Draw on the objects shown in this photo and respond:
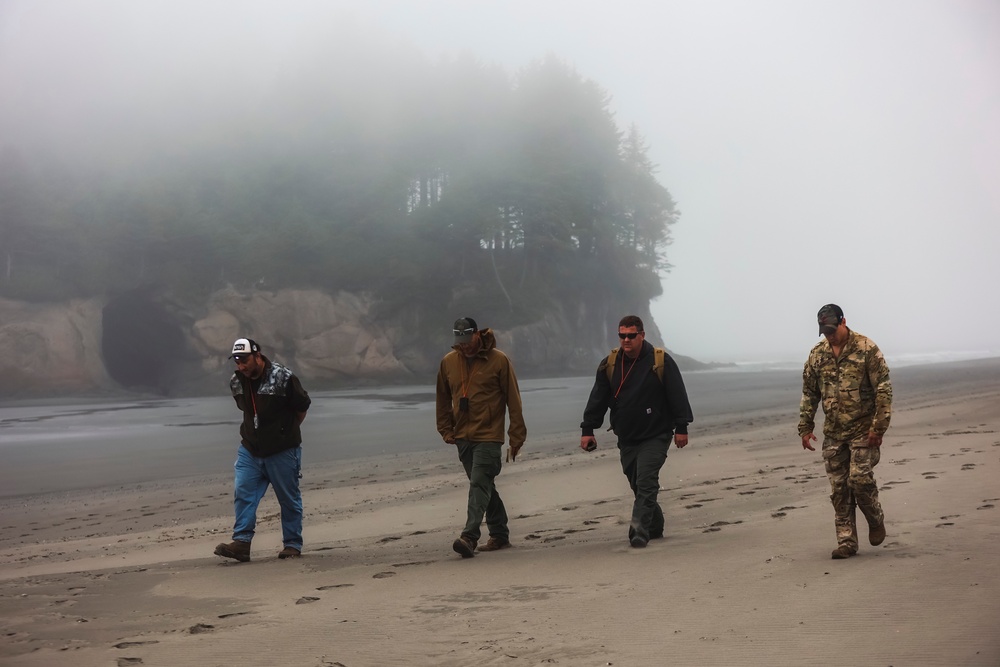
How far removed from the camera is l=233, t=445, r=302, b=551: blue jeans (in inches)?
329

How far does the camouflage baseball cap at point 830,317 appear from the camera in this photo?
6.66 meters

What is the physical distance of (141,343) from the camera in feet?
153

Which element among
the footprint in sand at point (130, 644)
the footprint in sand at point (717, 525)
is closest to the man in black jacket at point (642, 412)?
the footprint in sand at point (717, 525)

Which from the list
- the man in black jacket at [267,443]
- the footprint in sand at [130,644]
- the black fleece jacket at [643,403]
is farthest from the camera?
the man in black jacket at [267,443]

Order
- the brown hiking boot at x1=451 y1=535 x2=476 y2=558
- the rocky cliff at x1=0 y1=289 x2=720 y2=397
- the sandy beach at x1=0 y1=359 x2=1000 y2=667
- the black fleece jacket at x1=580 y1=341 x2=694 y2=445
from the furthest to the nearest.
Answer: the rocky cliff at x1=0 y1=289 x2=720 y2=397 → the black fleece jacket at x1=580 y1=341 x2=694 y2=445 → the brown hiking boot at x1=451 y1=535 x2=476 y2=558 → the sandy beach at x1=0 y1=359 x2=1000 y2=667

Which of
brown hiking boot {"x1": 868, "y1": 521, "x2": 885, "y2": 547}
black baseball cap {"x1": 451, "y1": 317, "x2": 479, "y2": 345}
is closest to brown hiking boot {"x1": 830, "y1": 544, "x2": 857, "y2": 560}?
brown hiking boot {"x1": 868, "y1": 521, "x2": 885, "y2": 547}

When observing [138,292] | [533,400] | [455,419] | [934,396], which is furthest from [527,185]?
[455,419]

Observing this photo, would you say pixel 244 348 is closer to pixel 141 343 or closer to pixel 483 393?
pixel 483 393

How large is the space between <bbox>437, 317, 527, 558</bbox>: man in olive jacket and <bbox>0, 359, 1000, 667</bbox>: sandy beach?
45cm

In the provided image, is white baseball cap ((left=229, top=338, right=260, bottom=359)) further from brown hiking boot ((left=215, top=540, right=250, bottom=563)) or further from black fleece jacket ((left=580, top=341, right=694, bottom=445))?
black fleece jacket ((left=580, top=341, right=694, bottom=445))

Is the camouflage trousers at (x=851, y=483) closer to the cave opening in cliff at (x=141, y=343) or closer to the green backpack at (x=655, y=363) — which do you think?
the green backpack at (x=655, y=363)

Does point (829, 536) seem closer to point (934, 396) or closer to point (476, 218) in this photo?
point (934, 396)

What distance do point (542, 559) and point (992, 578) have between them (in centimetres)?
324

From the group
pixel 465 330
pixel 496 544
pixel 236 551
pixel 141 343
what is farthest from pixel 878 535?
pixel 141 343
